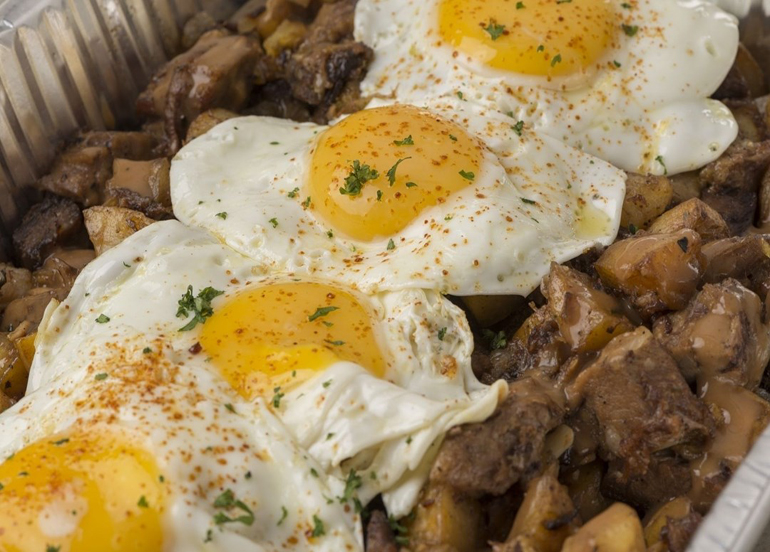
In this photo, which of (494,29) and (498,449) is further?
(494,29)

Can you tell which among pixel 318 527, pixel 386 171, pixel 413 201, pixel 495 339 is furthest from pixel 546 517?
pixel 386 171

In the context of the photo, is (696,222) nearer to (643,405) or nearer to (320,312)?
(643,405)

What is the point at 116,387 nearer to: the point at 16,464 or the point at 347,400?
the point at 16,464

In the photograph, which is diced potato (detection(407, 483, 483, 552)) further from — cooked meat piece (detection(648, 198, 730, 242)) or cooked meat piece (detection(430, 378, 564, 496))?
cooked meat piece (detection(648, 198, 730, 242))

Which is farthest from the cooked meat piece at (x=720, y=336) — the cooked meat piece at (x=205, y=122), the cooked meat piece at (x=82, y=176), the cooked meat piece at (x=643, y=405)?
the cooked meat piece at (x=82, y=176)

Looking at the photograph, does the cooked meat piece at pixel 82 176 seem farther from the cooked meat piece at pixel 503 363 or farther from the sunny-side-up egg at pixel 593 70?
the cooked meat piece at pixel 503 363

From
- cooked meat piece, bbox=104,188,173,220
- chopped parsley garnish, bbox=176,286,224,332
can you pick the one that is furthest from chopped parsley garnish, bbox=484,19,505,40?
chopped parsley garnish, bbox=176,286,224,332
